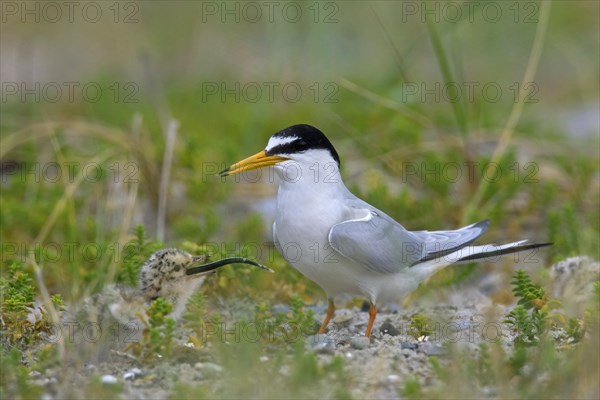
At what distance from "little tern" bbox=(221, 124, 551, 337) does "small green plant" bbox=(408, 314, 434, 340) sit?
7.3 inches

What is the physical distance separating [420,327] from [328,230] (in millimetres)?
589

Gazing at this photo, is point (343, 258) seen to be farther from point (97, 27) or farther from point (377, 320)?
point (97, 27)

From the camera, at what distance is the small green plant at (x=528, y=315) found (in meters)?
4.03

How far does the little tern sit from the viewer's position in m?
4.41

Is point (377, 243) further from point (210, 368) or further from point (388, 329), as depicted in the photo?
point (210, 368)

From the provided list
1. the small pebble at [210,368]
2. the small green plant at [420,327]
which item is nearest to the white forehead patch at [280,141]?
the small green plant at [420,327]

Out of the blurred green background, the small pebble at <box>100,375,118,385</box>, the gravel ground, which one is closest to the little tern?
the gravel ground

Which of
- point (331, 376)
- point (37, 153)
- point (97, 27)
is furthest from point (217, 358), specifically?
point (97, 27)

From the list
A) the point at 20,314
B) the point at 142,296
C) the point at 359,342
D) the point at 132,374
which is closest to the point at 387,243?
the point at 359,342

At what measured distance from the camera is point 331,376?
143 inches

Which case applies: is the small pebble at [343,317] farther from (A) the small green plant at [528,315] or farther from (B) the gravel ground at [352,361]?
(A) the small green plant at [528,315]

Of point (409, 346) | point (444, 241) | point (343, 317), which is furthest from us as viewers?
point (343, 317)

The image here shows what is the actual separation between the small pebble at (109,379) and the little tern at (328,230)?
3.35 feet

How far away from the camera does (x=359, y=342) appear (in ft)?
13.8
